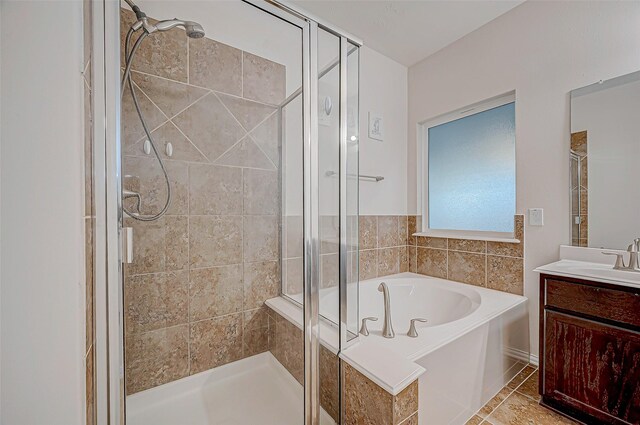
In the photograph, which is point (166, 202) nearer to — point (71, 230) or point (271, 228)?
point (271, 228)

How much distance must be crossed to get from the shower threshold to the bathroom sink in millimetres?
1351

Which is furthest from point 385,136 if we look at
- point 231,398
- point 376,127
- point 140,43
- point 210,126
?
point 231,398

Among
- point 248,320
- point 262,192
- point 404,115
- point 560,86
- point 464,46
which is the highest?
point 464,46

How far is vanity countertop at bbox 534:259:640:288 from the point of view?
1132mm

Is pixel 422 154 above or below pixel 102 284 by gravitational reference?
above

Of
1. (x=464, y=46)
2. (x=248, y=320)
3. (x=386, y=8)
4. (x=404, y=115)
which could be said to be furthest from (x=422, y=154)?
(x=248, y=320)

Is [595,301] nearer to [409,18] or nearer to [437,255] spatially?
[437,255]

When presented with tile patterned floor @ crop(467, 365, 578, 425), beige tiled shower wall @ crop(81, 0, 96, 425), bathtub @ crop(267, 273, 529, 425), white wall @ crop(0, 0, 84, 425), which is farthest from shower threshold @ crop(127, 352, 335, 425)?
tile patterned floor @ crop(467, 365, 578, 425)

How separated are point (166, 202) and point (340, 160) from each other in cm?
90

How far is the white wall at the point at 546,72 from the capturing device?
4.80 ft

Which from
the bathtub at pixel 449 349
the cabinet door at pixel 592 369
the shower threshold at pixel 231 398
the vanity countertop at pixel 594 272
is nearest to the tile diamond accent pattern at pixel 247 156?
the bathtub at pixel 449 349

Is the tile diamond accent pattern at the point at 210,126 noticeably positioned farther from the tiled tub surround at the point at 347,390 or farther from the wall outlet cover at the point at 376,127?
the wall outlet cover at the point at 376,127

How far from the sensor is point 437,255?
2297mm

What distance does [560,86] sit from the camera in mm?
1634
